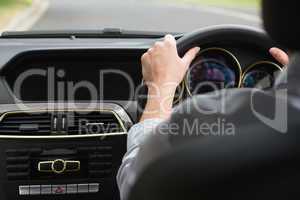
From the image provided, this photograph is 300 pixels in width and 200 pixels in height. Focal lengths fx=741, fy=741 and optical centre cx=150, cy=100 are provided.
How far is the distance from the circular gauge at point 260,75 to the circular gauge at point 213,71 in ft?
0.19

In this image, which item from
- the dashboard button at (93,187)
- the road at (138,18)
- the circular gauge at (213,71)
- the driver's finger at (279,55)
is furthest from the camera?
the road at (138,18)

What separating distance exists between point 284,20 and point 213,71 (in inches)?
59.7

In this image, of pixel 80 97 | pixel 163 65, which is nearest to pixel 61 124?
pixel 80 97

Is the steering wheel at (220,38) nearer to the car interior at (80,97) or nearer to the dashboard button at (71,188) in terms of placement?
the car interior at (80,97)

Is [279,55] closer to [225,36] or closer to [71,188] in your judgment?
[225,36]

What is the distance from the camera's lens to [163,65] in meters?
2.47

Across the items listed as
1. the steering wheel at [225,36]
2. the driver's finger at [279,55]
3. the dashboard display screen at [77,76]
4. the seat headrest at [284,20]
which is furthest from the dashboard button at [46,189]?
the seat headrest at [284,20]

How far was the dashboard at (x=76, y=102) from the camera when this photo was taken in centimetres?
323

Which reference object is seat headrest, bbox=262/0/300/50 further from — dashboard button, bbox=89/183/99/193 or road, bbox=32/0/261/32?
road, bbox=32/0/261/32

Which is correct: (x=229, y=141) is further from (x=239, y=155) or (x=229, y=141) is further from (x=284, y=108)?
(x=284, y=108)

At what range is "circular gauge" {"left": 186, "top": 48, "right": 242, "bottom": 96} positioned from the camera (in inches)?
125

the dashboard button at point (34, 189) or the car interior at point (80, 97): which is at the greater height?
the car interior at point (80, 97)

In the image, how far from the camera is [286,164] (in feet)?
5.57

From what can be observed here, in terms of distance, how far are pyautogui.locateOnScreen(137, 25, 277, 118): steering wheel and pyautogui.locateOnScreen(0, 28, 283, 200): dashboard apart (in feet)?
0.28
